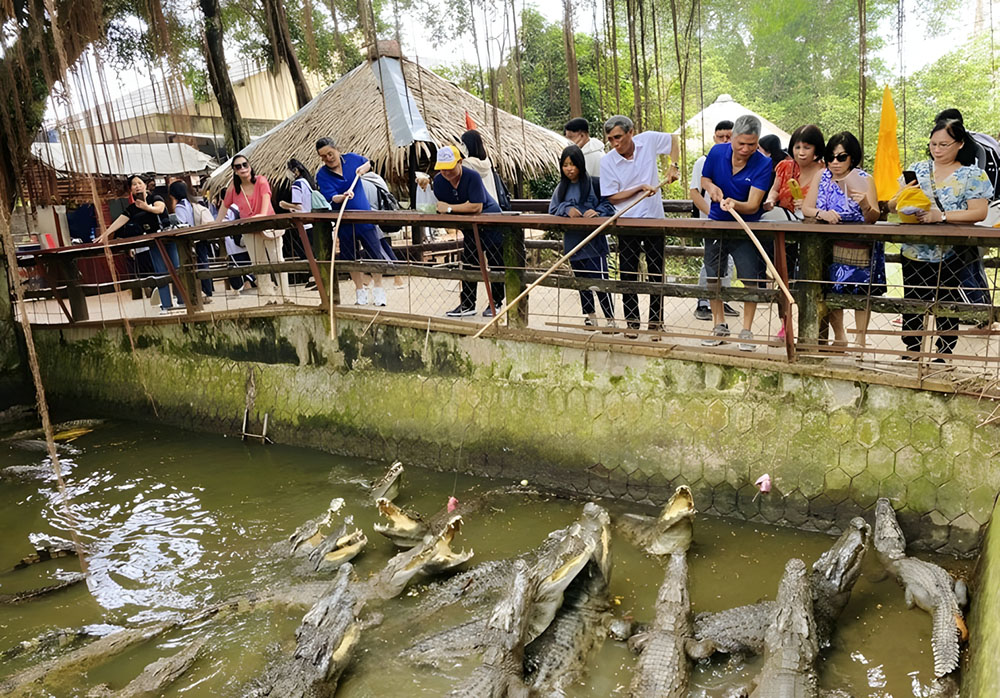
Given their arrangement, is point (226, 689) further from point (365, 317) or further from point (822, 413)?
point (822, 413)

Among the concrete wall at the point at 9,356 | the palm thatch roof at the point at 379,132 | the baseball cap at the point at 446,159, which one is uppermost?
the palm thatch roof at the point at 379,132

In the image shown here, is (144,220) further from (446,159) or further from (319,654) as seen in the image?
(319,654)

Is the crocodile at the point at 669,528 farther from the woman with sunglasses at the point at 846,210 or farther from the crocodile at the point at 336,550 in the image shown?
the crocodile at the point at 336,550

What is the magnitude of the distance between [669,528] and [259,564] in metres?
2.66

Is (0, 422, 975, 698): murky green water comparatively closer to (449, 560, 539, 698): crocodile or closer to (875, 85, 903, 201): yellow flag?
(449, 560, 539, 698): crocodile

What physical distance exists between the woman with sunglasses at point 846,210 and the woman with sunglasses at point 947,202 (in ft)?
0.62

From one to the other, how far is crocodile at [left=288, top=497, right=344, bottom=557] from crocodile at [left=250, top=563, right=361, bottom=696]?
0.91m

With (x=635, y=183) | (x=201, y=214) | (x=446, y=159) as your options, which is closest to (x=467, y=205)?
(x=446, y=159)

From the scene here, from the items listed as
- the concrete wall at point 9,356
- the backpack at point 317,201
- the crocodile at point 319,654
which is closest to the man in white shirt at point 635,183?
the crocodile at point 319,654

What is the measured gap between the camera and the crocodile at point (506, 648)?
10.7 feet

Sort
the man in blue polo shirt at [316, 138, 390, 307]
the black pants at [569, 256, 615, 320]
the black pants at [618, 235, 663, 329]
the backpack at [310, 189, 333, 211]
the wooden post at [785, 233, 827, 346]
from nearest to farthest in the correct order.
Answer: the wooden post at [785, 233, 827, 346] < the black pants at [618, 235, 663, 329] < the black pants at [569, 256, 615, 320] < the man in blue polo shirt at [316, 138, 390, 307] < the backpack at [310, 189, 333, 211]

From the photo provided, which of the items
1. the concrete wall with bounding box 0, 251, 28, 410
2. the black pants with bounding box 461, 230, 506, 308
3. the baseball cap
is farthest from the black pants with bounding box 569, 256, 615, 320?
the concrete wall with bounding box 0, 251, 28, 410

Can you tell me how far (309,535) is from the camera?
Result: 4.79 m

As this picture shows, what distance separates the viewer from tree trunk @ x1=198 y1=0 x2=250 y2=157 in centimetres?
1041
